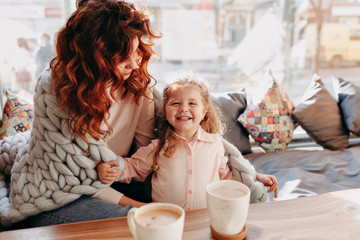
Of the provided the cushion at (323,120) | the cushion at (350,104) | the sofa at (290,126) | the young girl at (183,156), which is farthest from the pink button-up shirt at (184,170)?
the cushion at (350,104)

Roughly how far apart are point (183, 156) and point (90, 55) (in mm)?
506

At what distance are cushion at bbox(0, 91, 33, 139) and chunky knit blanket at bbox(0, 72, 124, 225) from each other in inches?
29.4

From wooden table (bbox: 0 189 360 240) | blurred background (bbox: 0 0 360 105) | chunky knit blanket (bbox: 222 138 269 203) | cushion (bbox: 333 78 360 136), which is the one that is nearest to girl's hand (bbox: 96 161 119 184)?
wooden table (bbox: 0 189 360 240)

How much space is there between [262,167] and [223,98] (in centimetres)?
49

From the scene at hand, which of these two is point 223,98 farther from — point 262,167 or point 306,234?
point 306,234

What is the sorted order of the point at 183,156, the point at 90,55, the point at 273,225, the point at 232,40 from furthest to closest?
the point at 232,40, the point at 183,156, the point at 90,55, the point at 273,225

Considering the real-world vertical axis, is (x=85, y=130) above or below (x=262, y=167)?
above

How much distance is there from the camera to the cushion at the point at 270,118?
6.61ft

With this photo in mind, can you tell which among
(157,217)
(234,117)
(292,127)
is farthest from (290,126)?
(157,217)

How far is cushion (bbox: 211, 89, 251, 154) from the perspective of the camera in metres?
1.98

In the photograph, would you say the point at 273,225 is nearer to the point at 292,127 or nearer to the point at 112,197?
the point at 112,197

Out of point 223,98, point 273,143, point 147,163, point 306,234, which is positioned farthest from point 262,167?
point 306,234

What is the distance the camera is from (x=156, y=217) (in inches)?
26.2

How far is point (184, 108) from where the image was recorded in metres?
1.20
